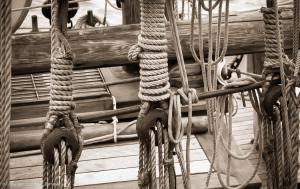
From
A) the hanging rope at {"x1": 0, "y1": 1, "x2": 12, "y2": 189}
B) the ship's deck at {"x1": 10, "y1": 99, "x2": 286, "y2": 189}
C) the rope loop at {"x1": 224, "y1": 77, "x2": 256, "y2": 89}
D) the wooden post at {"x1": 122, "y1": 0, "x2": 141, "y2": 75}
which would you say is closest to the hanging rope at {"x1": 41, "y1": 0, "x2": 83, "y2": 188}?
the hanging rope at {"x1": 0, "y1": 1, "x2": 12, "y2": 189}

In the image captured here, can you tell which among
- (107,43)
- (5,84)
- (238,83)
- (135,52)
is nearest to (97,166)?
(107,43)

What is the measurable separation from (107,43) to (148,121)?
1.24 m

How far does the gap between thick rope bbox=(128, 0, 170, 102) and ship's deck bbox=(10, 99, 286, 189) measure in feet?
3.16

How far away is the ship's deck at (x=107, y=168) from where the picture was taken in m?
2.58

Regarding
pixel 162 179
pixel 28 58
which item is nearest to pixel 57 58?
pixel 162 179

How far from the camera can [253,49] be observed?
9.46 ft

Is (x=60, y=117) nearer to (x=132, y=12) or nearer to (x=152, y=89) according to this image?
(x=152, y=89)

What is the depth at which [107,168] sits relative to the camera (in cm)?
272

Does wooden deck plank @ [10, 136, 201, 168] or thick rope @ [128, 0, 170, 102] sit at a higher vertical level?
thick rope @ [128, 0, 170, 102]

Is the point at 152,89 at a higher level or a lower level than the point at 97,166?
higher

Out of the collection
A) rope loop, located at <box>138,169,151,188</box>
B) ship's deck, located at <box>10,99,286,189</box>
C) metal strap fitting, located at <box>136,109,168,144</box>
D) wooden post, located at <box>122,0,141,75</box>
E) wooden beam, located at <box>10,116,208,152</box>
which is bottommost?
ship's deck, located at <box>10,99,286,189</box>

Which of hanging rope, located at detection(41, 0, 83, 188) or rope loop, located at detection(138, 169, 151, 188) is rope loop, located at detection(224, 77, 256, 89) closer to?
rope loop, located at detection(138, 169, 151, 188)

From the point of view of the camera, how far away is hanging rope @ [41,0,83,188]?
1550mm

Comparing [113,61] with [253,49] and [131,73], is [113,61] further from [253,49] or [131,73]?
[131,73]
